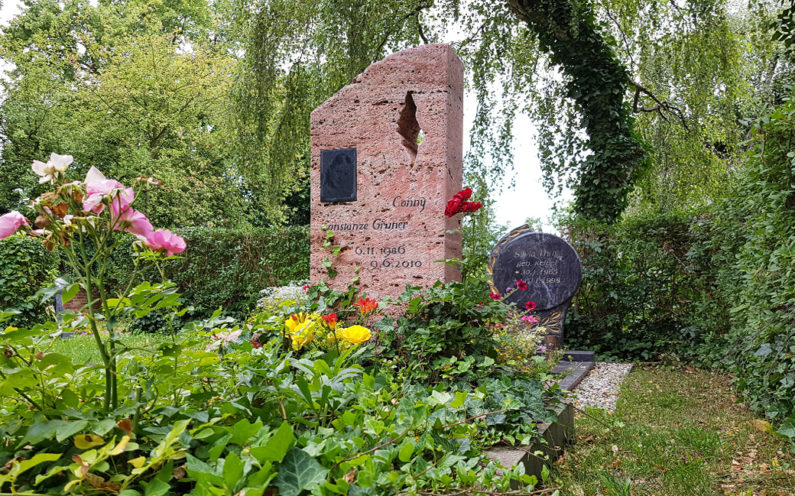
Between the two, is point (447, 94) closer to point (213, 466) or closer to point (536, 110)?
point (213, 466)

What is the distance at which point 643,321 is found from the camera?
25.1ft

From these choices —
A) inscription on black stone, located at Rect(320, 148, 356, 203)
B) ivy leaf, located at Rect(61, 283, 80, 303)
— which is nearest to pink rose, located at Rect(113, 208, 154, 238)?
ivy leaf, located at Rect(61, 283, 80, 303)

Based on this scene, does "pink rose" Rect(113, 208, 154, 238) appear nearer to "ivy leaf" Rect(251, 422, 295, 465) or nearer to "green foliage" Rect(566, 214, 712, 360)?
"ivy leaf" Rect(251, 422, 295, 465)

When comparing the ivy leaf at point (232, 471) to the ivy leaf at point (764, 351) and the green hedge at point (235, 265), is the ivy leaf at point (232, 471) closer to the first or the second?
the ivy leaf at point (764, 351)

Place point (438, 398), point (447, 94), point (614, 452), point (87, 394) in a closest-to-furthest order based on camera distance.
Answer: point (87, 394)
point (438, 398)
point (614, 452)
point (447, 94)

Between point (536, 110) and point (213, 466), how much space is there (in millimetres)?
9656

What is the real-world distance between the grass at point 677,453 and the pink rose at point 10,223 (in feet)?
7.48

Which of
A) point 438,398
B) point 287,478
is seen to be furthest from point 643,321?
point 287,478

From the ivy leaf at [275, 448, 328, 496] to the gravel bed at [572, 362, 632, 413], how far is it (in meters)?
3.50

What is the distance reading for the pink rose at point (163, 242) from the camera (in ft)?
4.84

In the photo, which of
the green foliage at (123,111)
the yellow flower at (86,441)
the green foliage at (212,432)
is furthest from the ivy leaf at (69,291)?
the green foliage at (123,111)

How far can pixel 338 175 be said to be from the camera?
4383mm

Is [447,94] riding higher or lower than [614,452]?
higher

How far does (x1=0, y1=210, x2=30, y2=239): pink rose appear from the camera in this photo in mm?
1359
